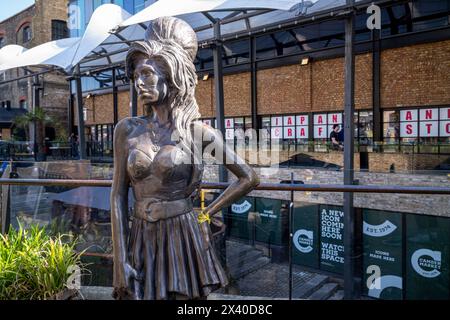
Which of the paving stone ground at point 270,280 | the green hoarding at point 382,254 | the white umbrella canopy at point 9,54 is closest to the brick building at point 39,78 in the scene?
the white umbrella canopy at point 9,54

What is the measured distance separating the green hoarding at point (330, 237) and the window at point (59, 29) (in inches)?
1099

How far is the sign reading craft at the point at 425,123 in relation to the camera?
39.1 ft

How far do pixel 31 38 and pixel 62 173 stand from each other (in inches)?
941

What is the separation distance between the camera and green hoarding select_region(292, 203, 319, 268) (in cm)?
466

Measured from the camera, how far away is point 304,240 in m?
5.45

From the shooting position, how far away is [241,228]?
19.2 feet

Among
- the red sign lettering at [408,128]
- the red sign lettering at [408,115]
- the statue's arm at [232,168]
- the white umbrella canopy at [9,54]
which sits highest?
the white umbrella canopy at [9,54]

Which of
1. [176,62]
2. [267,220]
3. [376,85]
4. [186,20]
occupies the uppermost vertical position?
[186,20]

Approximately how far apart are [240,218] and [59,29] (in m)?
28.8

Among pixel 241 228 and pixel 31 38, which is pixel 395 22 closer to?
pixel 241 228

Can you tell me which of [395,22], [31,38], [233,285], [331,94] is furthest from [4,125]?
[233,285]

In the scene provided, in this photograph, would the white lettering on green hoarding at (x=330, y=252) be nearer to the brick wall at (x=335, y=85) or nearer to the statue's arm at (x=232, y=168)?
the statue's arm at (x=232, y=168)

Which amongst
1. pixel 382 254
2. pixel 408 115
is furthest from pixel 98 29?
pixel 382 254

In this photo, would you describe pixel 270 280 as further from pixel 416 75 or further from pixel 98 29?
pixel 98 29
